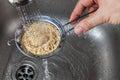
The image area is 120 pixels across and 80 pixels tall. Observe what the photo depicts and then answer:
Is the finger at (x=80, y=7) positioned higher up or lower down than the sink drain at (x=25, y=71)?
higher up

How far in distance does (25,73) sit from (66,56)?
0.15m

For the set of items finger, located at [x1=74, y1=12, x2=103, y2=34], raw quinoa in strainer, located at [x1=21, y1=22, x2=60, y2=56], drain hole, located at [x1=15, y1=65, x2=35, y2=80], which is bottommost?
drain hole, located at [x1=15, y1=65, x2=35, y2=80]

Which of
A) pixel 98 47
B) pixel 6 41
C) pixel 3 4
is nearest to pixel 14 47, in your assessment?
pixel 6 41

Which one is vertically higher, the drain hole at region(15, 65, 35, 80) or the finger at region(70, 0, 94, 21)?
the finger at region(70, 0, 94, 21)

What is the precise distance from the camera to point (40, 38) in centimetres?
91

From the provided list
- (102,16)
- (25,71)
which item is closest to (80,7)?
(102,16)

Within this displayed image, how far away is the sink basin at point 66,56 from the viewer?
3.09 feet

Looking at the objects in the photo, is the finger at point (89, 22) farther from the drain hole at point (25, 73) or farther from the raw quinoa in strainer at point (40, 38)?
the drain hole at point (25, 73)

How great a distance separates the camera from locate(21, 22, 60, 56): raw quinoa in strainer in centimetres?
89

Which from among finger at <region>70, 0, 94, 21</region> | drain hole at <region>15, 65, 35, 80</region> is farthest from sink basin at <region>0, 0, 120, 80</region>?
finger at <region>70, 0, 94, 21</region>

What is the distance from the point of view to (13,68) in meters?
0.96

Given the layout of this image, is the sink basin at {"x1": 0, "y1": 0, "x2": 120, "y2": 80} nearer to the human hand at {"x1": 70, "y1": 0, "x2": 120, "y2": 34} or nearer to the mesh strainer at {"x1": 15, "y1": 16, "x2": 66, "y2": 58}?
the mesh strainer at {"x1": 15, "y1": 16, "x2": 66, "y2": 58}

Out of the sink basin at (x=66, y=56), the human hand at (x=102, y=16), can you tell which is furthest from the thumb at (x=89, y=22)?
the sink basin at (x=66, y=56)

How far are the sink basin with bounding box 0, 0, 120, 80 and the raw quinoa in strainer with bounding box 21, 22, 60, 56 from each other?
82 mm
